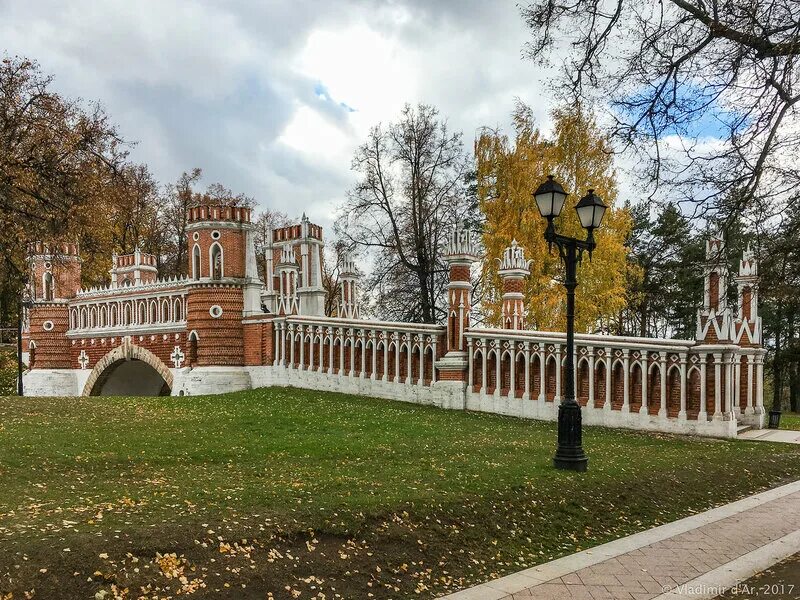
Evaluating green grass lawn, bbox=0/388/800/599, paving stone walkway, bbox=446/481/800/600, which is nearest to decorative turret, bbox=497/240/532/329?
green grass lawn, bbox=0/388/800/599

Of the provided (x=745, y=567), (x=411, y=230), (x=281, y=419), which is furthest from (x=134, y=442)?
(x=411, y=230)

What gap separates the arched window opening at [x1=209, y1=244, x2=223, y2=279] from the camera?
20812 millimetres

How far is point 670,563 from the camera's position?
6809 millimetres

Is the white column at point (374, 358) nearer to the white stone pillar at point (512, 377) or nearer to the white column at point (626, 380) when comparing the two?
the white stone pillar at point (512, 377)

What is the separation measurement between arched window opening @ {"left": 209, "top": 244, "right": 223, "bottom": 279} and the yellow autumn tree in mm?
11339

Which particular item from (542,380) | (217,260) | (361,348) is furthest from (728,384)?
(217,260)

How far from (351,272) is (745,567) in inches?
732

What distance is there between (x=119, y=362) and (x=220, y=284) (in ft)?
24.7

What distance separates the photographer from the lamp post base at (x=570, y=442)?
31.8 feet

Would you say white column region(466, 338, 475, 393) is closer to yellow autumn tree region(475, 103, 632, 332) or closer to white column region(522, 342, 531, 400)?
white column region(522, 342, 531, 400)

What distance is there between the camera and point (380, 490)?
25.7ft

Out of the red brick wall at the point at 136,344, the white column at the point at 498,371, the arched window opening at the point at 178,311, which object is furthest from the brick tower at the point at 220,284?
the white column at the point at 498,371

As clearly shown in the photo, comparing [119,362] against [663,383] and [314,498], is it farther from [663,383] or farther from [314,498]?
[314,498]

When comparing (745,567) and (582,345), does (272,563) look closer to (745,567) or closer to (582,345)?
(745,567)
